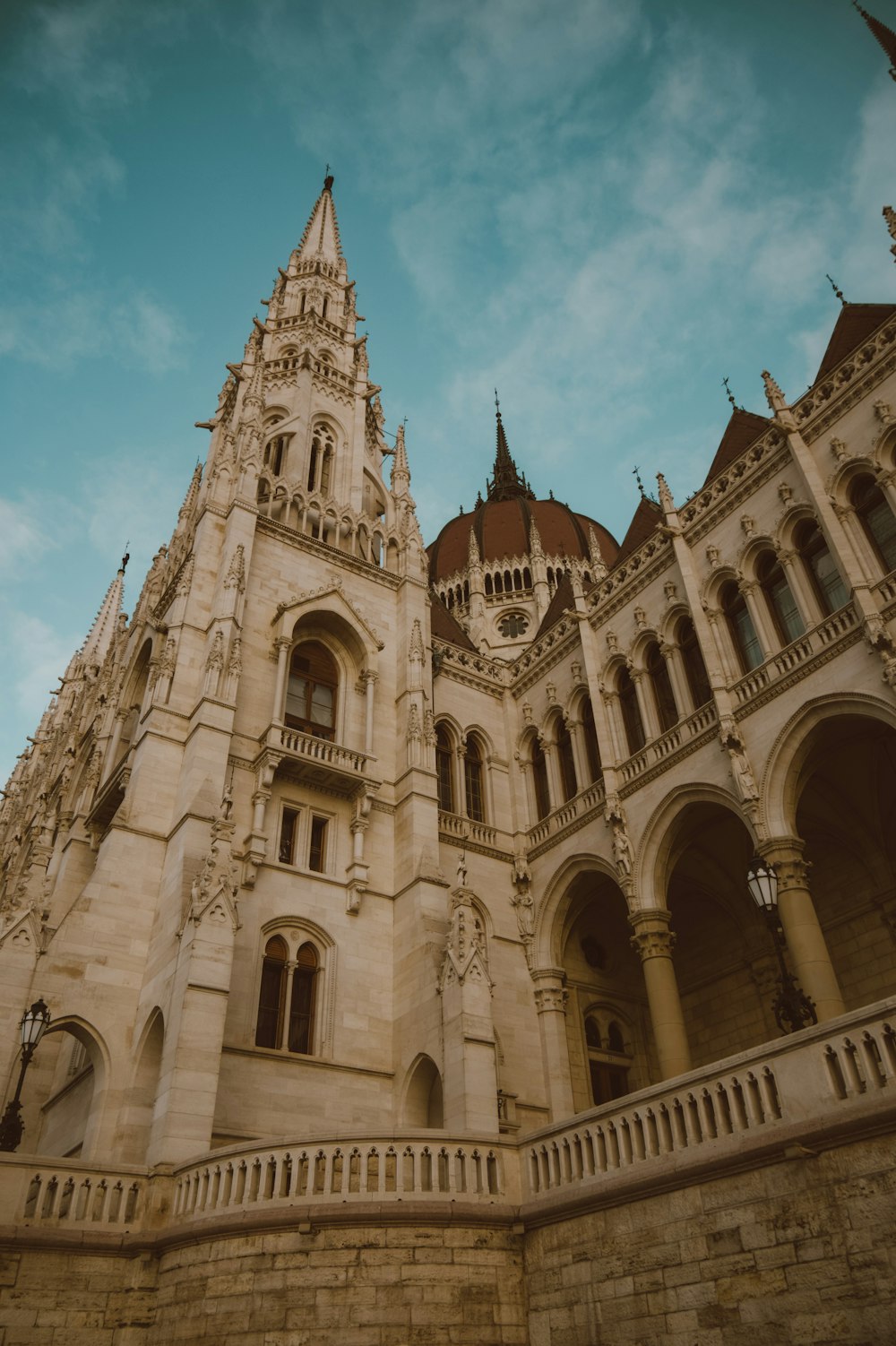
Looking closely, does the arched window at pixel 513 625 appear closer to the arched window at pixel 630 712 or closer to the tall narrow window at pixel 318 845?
the arched window at pixel 630 712

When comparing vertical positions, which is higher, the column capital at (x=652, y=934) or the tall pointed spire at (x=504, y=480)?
the tall pointed spire at (x=504, y=480)

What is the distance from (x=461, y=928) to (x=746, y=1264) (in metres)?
7.90

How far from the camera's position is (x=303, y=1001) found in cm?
1683

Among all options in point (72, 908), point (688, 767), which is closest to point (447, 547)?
point (688, 767)

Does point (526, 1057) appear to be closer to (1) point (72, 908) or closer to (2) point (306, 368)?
(1) point (72, 908)

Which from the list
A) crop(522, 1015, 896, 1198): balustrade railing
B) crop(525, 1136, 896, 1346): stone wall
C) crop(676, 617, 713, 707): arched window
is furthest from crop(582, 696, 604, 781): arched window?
crop(525, 1136, 896, 1346): stone wall

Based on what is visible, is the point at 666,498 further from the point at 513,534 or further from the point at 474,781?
the point at 513,534

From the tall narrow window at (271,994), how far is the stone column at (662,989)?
6521 mm

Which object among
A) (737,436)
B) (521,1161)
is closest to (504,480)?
(737,436)

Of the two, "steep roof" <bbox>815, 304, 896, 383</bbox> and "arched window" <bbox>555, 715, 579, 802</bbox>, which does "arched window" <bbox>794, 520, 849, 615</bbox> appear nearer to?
"steep roof" <bbox>815, 304, 896, 383</bbox>

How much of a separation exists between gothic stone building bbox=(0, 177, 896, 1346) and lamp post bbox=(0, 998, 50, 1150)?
52cm

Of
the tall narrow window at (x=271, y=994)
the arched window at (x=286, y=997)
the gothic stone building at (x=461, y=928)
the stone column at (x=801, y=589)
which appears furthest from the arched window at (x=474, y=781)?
the stone column at (x=801, y=589)

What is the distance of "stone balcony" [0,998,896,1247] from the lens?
863 cm

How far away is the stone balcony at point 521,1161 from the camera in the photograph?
863cm
